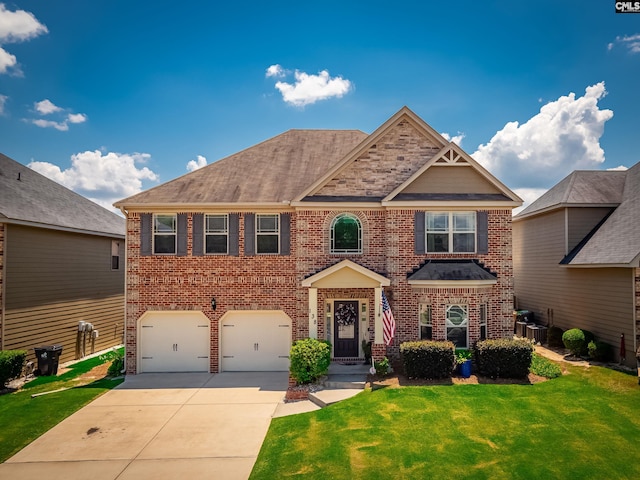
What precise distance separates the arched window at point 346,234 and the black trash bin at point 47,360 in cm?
1103

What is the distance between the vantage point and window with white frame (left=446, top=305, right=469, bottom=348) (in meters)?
13.8

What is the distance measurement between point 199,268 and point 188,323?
7.13 feet

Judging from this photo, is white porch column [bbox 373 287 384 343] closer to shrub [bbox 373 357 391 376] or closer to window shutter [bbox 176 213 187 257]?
shrub [bbox 373 357 391 376]

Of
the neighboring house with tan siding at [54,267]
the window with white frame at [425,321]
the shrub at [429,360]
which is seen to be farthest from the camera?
the neighboring house with tan siding at [54,267]

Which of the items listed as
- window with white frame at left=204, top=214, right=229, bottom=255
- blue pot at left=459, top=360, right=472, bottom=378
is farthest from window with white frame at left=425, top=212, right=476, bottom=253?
window with white frame at left=204, top=214, right=229, bottom=255

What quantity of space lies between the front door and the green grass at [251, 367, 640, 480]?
3.13 meters

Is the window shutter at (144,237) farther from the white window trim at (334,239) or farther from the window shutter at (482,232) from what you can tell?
the window shutter at (482,232)

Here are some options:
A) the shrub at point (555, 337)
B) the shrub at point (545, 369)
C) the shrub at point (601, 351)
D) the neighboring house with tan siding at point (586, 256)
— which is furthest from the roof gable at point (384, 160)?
the shrub at point (555, 337)

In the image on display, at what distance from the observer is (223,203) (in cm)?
1474

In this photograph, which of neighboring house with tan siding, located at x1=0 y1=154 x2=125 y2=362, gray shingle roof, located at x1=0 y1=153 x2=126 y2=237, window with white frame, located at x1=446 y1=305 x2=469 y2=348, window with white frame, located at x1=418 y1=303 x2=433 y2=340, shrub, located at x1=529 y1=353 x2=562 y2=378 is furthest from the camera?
gray shingle roof, located at x1=0 y1=153 x2=126 y2=237

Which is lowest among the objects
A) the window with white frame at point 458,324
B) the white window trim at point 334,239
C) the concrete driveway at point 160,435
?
the concrete driveway at point 160,435

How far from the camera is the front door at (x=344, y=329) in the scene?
14625 mm

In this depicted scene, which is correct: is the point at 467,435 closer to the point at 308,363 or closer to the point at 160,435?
the point at 308,363

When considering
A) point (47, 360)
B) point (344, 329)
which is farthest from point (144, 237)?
point (344, 329)
